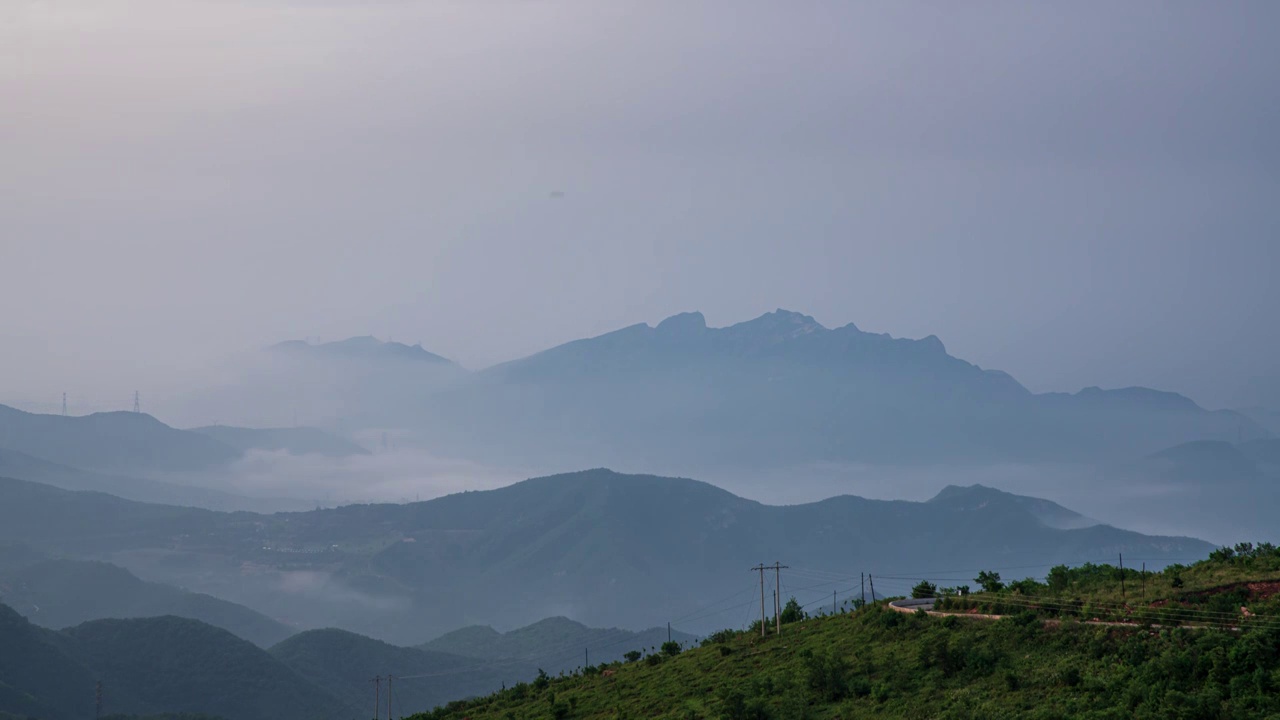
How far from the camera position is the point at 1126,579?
67.4 metres

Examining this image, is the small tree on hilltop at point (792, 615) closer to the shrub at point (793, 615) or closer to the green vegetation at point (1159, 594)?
the shrub at point (793, 615)

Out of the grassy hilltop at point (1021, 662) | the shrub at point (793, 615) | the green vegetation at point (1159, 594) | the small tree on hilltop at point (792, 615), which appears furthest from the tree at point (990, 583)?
the small tree on hilltop at point (792, 615)

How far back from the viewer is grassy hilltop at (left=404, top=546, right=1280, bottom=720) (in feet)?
170

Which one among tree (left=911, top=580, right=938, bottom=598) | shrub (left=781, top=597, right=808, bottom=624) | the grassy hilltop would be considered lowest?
the grassy hilltop

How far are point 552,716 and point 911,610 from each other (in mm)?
23435

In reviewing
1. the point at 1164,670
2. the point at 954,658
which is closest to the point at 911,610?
the point at 954,658

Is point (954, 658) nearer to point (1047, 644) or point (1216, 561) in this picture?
point (1047, 644)

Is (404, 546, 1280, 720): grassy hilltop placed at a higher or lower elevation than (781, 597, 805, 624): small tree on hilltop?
lower

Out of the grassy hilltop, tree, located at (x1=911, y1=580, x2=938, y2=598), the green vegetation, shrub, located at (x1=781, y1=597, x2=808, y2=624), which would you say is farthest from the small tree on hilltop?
the green vegetation

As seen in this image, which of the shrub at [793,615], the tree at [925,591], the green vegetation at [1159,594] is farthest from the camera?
the shrub at [793,615]

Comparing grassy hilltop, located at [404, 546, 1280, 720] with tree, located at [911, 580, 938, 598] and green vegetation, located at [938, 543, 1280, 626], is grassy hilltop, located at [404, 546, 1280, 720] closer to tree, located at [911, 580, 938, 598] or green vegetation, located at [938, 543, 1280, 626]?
green vegetation, located at [938, 543, 1280, 626]

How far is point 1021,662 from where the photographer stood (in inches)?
2371

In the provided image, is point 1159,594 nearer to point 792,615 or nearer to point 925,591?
point 925,591

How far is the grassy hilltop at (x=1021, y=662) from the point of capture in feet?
170
